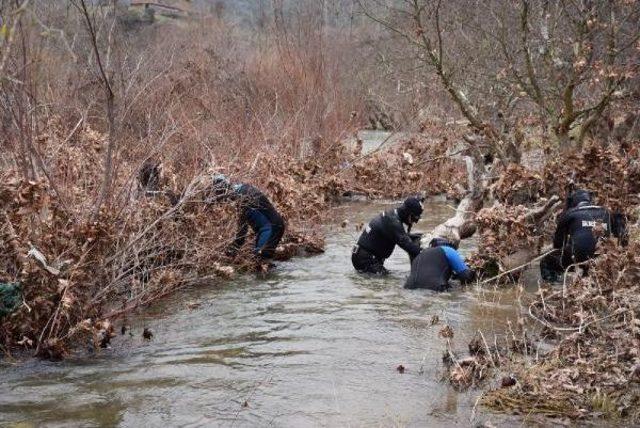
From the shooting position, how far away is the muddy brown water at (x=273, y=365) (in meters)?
6.35

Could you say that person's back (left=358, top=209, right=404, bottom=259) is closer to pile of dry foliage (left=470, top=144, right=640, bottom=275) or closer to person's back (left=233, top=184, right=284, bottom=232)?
pile of dry foliage (left=470, top=144, right=640, bottom=275)

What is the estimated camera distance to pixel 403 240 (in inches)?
426

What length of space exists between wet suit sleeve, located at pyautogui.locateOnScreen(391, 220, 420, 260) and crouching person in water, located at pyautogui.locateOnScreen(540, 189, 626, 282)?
5.84 feet

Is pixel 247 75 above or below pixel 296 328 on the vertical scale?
above

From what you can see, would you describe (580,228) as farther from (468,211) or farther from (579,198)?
(468,211)

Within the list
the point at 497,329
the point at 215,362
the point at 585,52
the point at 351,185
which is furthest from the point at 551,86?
the point at 215,362

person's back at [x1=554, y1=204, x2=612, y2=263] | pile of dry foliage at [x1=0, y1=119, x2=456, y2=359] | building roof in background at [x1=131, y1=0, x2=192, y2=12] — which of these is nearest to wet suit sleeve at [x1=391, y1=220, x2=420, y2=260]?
person's back at [x1=554, y1=204, x2=612, y2=263]

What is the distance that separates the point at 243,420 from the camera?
20.5 feet

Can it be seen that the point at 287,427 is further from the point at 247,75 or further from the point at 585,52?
the point at 247,75

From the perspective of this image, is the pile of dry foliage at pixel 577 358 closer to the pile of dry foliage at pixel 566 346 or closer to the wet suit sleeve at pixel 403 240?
the pile of dry foliage at pixel 566 346

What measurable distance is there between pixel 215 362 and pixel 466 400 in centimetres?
246

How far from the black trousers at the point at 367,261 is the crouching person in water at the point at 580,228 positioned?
7.81ft

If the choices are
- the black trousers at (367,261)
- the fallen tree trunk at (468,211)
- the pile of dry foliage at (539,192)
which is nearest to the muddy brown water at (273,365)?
the black trousers at (367,261)

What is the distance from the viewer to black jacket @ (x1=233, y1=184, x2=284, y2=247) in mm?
11172
